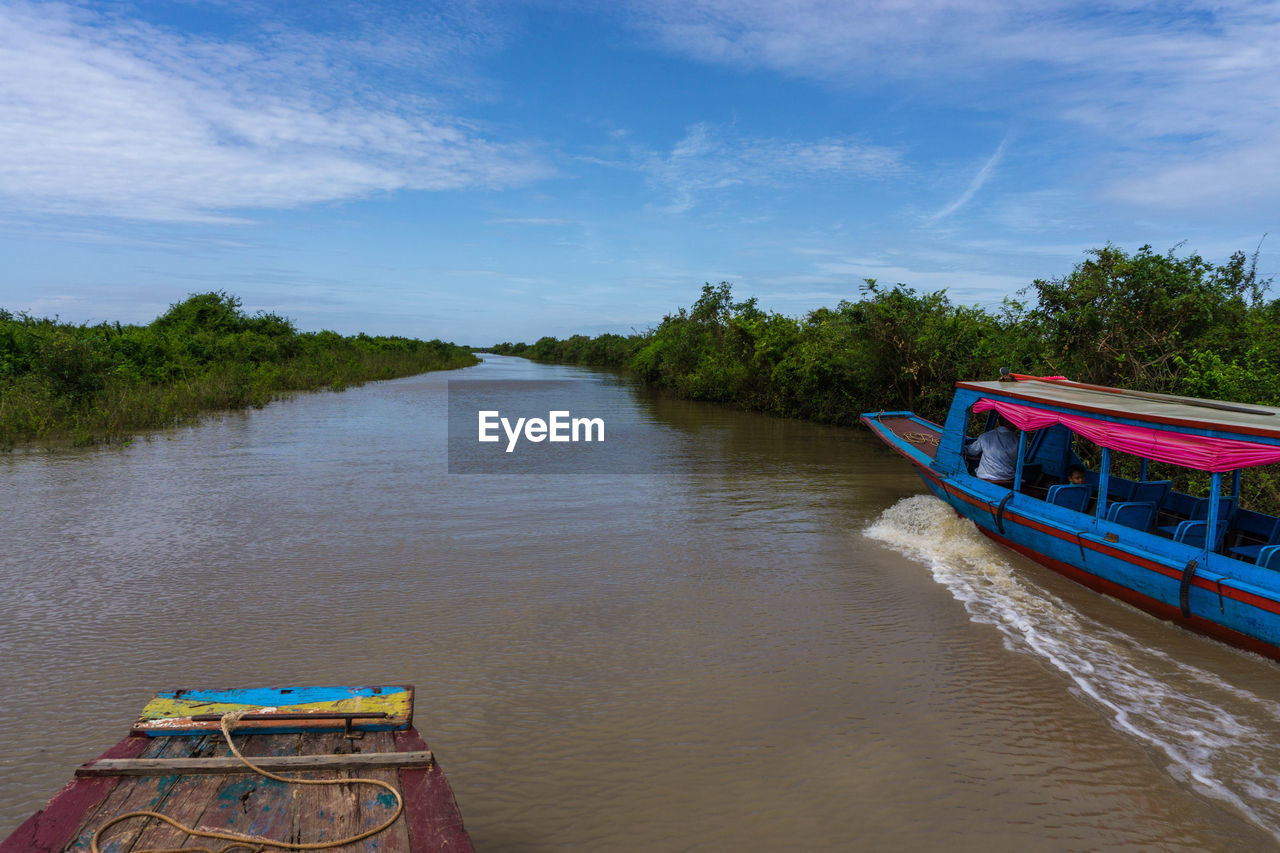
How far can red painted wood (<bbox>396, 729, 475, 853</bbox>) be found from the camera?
272 centimetres

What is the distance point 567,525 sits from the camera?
1020 centimetres

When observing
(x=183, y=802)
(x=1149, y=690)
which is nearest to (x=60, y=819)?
(x=183, y=802)

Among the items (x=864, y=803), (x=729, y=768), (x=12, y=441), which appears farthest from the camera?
(x=12, y=441)

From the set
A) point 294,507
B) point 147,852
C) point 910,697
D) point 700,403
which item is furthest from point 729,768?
point 700,403

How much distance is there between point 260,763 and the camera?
3.15m

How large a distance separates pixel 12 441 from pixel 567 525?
13.3 meters

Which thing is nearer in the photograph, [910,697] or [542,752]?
[542,752]

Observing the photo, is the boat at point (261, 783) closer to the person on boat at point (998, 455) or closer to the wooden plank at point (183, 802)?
the wooden plank at point (183, 802)

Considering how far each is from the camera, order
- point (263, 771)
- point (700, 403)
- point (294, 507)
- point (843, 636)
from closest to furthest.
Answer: point (263, 771) < point (843, 636) < point (294, 507) < point (700, 403)

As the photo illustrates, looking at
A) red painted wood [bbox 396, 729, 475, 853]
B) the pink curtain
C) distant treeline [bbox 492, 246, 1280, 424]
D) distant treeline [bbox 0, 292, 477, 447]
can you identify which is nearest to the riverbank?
distant treeline [bbox 492, 246, 1280, 424]

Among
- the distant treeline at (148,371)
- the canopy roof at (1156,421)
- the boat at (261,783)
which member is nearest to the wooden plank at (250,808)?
the boat at (261,783)

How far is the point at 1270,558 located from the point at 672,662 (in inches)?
194

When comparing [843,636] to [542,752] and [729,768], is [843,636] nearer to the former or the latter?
[729,768]

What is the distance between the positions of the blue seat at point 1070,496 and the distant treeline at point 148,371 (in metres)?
18.0
